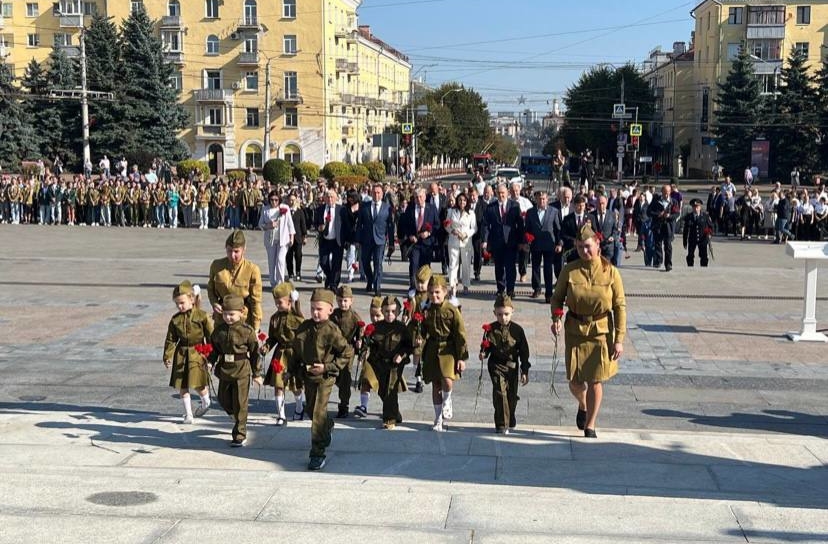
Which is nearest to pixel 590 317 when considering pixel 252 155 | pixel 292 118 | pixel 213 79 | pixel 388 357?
pixel 388 357

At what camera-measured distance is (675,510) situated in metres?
6.55

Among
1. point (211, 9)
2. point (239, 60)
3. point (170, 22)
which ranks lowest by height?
point (239, 60)

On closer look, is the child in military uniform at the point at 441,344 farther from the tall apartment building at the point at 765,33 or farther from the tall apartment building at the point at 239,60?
the tall apartment building at the point at 765,33

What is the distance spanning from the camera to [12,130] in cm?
5250

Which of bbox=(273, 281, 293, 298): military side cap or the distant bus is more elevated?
the distant bus

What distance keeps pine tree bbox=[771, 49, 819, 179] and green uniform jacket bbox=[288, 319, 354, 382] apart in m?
59.1

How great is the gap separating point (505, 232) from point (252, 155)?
61187 mm

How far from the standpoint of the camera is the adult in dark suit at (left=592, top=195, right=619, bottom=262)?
1667cm

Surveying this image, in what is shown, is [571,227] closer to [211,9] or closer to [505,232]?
[505,232]

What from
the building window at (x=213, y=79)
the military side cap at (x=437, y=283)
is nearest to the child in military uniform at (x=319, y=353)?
the military side cap at (x=437, y=283)

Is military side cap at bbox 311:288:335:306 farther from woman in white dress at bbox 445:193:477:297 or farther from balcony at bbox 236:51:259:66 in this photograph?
balcony at bbox 236:51:259:66

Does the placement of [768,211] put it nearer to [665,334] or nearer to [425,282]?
[665,334]

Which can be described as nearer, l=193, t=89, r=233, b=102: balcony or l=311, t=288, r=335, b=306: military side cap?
l=311, t=288, r=335, b=306: military side cap

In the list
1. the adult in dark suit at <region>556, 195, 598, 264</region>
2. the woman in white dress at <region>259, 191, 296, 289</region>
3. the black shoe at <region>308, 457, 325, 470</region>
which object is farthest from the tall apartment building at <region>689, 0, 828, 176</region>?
the black shoe at <region>308, 457, 325, 470</region>
